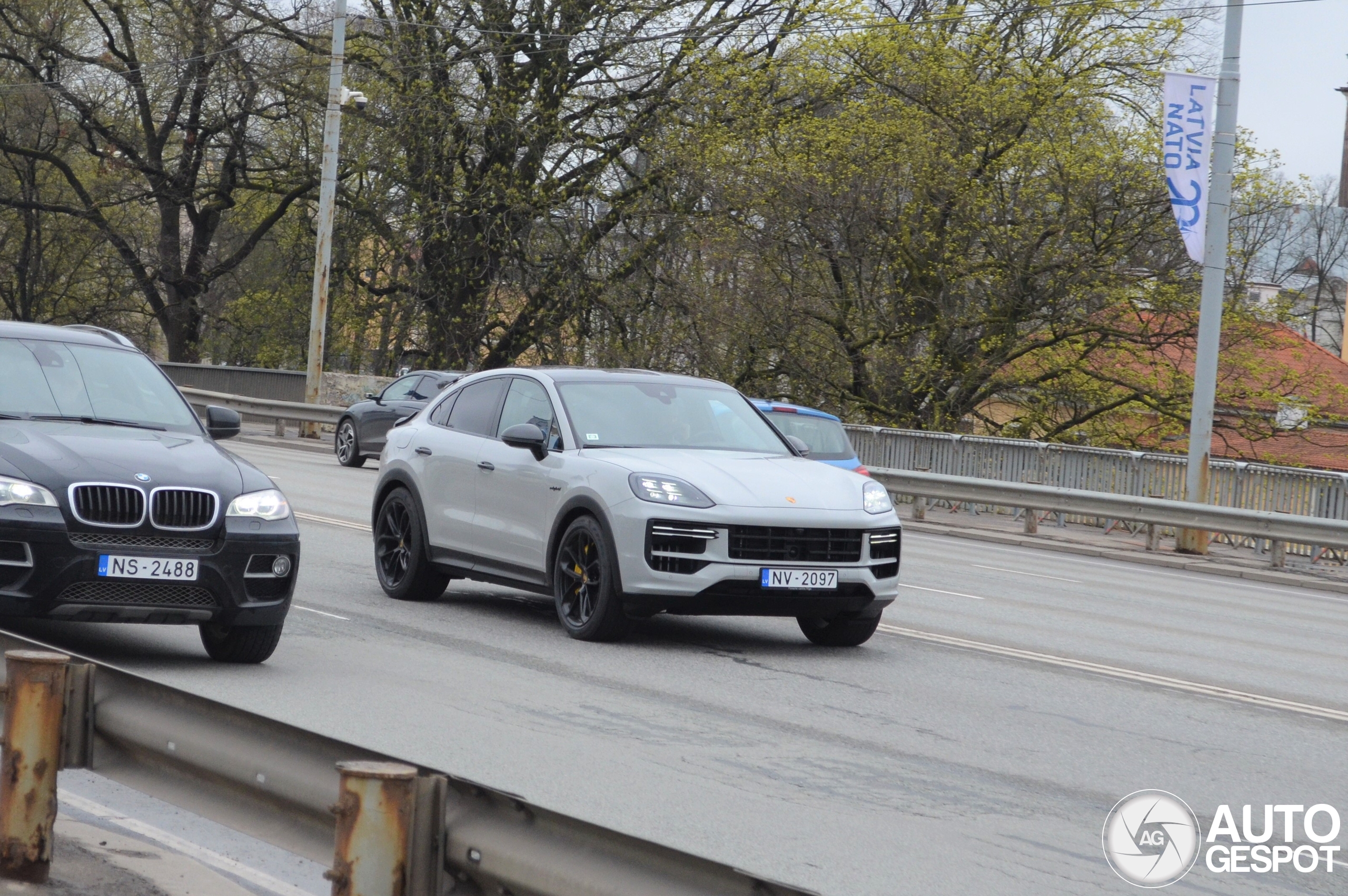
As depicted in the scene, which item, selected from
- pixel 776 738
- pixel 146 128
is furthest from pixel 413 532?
pixel 146 128

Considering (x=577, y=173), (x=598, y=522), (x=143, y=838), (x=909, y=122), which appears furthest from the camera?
(x=577, y=173)

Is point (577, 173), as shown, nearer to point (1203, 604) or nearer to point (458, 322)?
point (458, 322)

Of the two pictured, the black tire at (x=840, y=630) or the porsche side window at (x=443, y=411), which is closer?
the black tire at (x=840, y=630)

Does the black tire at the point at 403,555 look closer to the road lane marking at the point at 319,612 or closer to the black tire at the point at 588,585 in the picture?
the road lane marking at the point at 319,612

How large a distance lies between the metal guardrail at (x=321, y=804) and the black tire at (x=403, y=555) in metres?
6.46

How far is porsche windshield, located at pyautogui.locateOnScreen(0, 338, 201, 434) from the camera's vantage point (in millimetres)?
8914

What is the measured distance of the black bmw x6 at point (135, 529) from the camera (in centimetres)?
771

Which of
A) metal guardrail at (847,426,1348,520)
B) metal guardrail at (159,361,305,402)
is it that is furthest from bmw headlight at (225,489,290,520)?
metal guardrail at (159,361,305,402)

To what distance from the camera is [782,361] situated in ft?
100

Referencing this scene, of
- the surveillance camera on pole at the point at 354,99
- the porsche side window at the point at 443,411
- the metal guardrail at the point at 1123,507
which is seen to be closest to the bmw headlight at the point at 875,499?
the porsche side window at the point at 443,411

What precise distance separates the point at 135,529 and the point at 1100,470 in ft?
63.1

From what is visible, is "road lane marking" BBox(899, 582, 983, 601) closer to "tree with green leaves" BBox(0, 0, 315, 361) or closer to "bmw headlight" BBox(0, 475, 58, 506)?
"bmw headlight" BBox(0, 475, 58, 506)

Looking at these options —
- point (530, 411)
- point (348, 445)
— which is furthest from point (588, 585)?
point (348, 445)

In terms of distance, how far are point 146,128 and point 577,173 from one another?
1411cm
